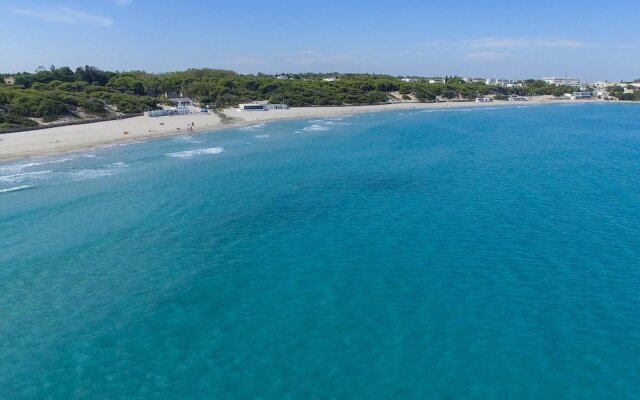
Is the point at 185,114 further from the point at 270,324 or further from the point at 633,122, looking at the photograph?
the point at 633,122

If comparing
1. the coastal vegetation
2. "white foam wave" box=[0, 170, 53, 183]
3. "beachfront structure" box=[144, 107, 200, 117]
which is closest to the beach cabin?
the coastal vegetation

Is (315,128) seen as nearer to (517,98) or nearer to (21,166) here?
(21,166)

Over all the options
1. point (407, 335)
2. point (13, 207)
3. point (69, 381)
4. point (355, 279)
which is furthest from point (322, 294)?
point (13, 207)

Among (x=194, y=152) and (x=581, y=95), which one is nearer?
(x=194, y=152)

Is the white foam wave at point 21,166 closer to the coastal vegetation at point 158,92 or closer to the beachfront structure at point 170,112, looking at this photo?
the coastal vegetation at point 158,92

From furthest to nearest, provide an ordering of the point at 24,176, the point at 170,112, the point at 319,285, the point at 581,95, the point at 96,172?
the point at 581,95, the point at 170,112, the point at 96,172, the point at 24,176, the point at 319,285

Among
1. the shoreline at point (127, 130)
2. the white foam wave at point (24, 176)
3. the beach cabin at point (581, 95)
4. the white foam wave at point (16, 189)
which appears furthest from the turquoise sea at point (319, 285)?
the beach cabin at point (581, 95)

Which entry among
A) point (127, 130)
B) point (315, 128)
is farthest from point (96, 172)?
point (315, 128)
